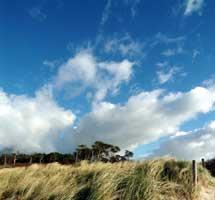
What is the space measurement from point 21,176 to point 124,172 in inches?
146

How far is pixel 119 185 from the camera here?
784 centimetres

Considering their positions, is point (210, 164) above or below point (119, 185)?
above

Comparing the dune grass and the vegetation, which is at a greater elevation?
the vegetation

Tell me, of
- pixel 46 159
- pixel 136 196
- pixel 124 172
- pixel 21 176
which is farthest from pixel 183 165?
pixel 46 159

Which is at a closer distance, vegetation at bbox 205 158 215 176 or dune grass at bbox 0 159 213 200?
dune grass at bbox 0 159 213 200

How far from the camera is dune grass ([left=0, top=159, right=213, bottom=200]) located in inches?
294

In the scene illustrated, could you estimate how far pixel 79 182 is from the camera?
28.5 ft

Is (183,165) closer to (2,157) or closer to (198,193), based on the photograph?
(198,193)

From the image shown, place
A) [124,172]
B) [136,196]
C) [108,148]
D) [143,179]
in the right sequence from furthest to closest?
[108,148] < [124,172] < [143,179] < [136,196]

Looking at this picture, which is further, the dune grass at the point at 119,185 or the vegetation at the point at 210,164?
the vegetation at the point at 210,164

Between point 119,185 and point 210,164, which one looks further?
point 210,164

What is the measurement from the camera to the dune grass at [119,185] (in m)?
7.46

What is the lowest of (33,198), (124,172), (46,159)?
(33,198)

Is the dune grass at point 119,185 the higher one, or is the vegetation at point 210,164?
the vegetation at point 210,164
